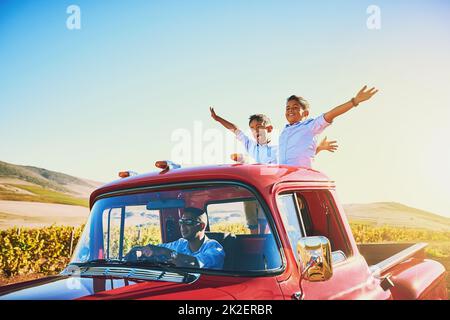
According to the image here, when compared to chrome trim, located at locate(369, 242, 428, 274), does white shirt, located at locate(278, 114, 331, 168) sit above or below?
above

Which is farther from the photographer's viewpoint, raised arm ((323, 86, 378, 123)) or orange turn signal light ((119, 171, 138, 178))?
raised arm ((323, 86, 378, 123))

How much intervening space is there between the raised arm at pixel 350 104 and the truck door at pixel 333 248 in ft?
3.35

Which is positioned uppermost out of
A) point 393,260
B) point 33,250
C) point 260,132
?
point 260,132

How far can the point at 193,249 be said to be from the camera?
2904mm

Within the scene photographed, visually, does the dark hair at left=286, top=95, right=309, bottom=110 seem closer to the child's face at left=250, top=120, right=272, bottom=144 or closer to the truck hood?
the child's face at left=250, top=120, right=272, bottom=144

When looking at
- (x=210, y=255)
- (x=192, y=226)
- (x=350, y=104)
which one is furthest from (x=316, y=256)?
(x=350, y=104)

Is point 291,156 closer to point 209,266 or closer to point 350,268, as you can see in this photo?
point 350,268

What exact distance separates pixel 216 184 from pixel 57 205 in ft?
159

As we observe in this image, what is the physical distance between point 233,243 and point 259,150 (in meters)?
2.49

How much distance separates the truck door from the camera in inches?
101

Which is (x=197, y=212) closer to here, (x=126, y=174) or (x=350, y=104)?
(x=126, y=174)

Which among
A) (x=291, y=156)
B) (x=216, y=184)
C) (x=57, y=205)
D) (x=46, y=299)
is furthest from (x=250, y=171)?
(x=57, y=205)

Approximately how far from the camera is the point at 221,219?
3367 millimetres

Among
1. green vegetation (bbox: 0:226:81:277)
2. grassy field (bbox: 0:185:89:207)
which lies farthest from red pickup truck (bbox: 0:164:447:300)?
grassy field (bbox: 0:185:89:207)
